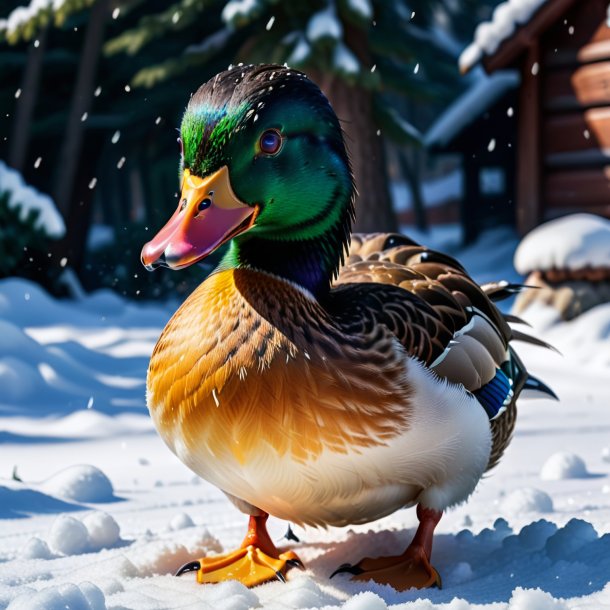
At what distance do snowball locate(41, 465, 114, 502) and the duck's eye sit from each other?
6.63 ft

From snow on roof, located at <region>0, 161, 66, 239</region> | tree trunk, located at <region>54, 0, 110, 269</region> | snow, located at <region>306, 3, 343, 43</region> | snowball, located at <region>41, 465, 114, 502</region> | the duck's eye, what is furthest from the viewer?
tree trunk, located at <region>54, 0, 110, 269</region>

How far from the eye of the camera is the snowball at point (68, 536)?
312 cm

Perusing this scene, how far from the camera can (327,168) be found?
2.53m

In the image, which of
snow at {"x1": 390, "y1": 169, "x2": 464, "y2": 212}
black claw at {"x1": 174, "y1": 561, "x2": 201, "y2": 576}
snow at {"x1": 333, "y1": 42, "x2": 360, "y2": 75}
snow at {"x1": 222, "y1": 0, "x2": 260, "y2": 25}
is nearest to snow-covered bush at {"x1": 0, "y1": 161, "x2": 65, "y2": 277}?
snow at {"x1": 222, "y1": 0, "x2": 260, "y2": 25}

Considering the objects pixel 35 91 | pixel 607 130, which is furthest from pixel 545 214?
pixel 35 91

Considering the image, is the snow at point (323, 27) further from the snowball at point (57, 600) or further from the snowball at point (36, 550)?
the snowball at point (57, 600)

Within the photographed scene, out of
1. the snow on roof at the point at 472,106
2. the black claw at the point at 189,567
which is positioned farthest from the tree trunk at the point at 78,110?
the black claw at the point at 189,567

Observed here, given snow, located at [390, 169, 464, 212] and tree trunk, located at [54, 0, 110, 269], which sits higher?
tree trunk, located at [54, 0, 110, 269]

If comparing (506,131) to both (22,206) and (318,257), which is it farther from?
(318,257)

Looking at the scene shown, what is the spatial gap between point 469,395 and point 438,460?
0.70 ft

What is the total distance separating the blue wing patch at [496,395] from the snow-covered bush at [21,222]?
7.99 meters

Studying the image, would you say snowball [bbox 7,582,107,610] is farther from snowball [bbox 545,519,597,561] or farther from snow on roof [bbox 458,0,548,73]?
snow on roof [bbox 458,0,548,73]

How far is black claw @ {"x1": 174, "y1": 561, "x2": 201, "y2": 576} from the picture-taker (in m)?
2.82

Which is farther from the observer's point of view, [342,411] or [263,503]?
[263,503]
